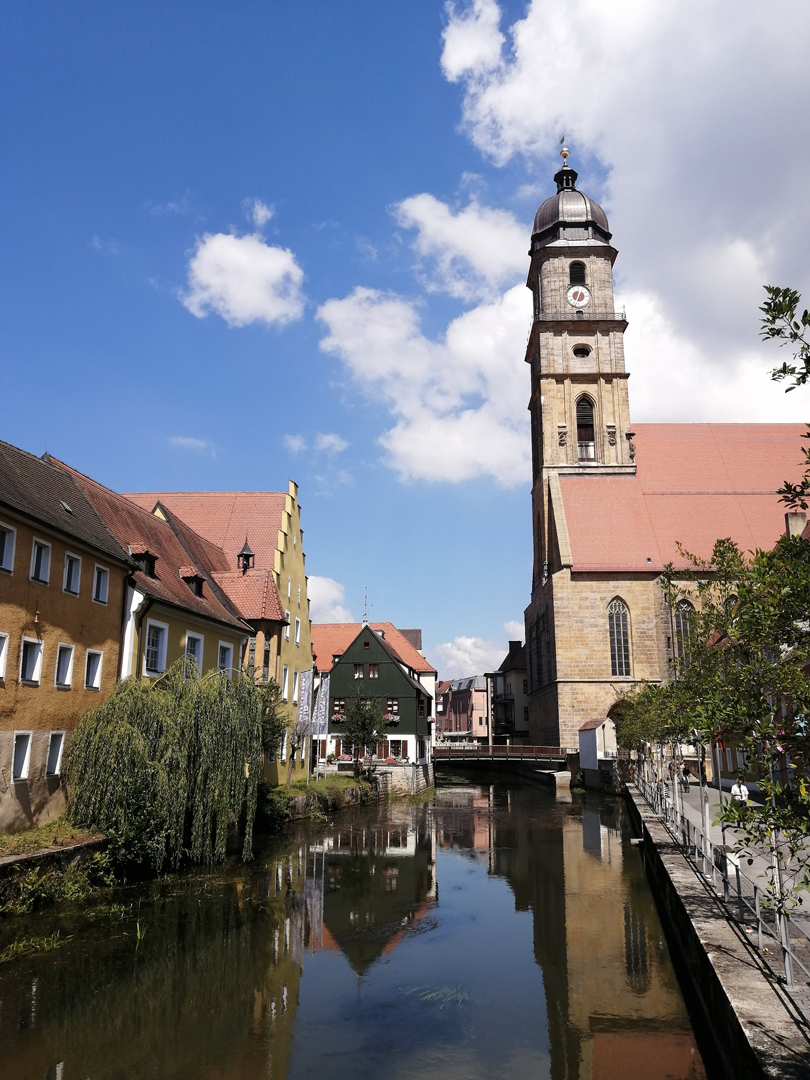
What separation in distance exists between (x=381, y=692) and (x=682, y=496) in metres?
25.7

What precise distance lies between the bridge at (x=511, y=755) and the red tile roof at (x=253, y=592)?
25.4m

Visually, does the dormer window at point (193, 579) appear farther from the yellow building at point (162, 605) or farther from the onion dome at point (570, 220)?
the onion dome at point (570, 220)

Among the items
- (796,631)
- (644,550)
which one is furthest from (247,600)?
(644,550)

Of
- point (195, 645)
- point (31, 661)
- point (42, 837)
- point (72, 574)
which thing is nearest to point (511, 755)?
point (195, 645)

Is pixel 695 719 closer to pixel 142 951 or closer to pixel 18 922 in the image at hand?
pixel 142 951

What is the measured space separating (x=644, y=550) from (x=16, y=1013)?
46.9 meters

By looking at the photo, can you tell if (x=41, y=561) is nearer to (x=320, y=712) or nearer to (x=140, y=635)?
(x=140, y=635)

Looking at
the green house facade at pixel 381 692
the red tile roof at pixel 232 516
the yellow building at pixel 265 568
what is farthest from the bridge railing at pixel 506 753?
the red tile roof at pixel 232 516

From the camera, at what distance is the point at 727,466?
5647 centimetres

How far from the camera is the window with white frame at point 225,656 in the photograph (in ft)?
82.8

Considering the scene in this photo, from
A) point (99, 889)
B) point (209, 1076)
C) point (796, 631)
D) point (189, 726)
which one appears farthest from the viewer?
point (189, 726)

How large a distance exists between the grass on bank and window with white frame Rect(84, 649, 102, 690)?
3.02 meters

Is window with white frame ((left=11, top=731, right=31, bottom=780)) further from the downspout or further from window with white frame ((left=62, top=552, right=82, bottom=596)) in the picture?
the downspout

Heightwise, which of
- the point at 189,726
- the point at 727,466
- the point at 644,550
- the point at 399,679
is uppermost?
the point at 727,466
